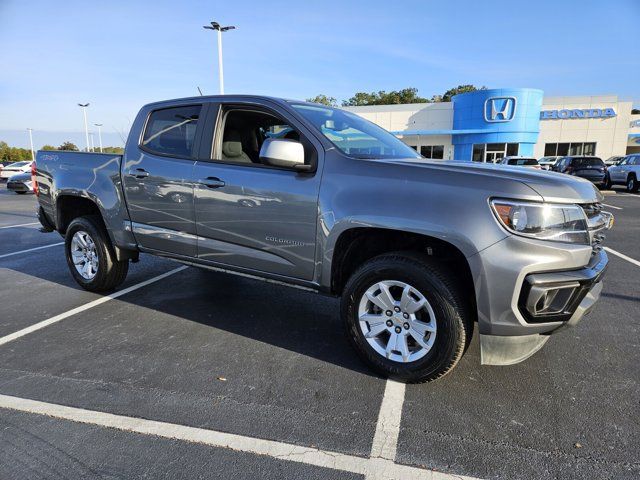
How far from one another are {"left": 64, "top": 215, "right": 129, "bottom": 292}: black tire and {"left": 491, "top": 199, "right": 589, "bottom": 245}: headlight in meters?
3.87

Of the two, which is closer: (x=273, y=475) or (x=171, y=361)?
(x=273, y=475)

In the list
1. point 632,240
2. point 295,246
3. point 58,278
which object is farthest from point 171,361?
point 632,240

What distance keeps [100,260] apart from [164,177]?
1387 millimetres

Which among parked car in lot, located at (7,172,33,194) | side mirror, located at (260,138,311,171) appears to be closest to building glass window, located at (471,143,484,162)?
parked car in lot, located at (7,172,33,194)

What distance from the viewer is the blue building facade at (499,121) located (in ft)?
107

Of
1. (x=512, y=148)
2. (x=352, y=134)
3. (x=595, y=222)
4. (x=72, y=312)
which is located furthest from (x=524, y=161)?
(x=72, y=312)

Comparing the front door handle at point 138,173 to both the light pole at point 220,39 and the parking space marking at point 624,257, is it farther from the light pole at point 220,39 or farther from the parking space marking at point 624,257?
the light pole at point 220,39

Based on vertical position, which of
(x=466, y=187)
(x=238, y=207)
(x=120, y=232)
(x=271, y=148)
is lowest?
(x=120, y=232)

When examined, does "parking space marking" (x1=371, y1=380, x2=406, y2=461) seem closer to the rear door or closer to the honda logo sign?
the rear door

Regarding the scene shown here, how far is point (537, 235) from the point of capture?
2.50 metres

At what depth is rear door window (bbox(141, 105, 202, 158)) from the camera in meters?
3.95

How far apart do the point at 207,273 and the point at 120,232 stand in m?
1.50

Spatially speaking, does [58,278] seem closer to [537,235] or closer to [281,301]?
[281,301]

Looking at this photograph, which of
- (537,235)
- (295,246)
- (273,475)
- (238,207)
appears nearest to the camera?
(273,475)
